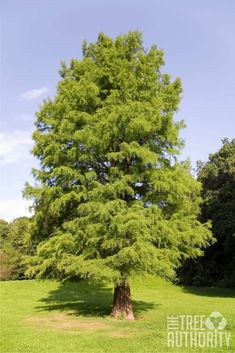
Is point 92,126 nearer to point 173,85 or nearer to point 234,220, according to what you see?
point 173,85

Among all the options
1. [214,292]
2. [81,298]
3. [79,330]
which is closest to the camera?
[79,330]

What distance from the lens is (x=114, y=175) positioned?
15.8 metres

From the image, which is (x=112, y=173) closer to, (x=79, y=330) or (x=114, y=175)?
(x=114, y=175)

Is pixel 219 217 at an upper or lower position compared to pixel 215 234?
upper

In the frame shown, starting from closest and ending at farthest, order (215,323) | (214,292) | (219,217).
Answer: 1. (215,323)
2. (214,292)
3. (219,217)

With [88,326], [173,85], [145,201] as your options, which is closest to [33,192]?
[145,201]

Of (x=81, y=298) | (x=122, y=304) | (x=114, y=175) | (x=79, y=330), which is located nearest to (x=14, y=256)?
(x=81, y=298)

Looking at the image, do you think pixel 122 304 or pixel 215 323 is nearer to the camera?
pixel 215 323

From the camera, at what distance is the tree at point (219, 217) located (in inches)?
1315

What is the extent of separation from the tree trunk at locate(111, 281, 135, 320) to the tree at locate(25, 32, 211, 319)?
0.04 metres

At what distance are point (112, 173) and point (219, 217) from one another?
20.6m

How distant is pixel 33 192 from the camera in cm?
1622

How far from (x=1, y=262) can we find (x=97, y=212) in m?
31.5

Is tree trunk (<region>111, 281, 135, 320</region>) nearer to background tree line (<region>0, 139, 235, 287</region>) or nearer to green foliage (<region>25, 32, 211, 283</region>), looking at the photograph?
green foliage (<region>25, 32, 211, 283</region>)
